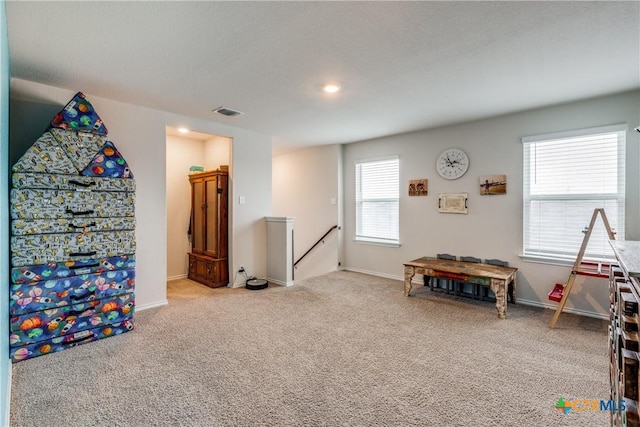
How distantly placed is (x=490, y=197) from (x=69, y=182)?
15.1 feet

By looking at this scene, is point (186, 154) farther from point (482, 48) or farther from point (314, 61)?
point (482, 48)

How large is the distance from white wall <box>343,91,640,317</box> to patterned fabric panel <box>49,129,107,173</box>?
386 centimetres

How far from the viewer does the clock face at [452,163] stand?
4.25 metres

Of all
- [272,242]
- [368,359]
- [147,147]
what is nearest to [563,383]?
[368,359]

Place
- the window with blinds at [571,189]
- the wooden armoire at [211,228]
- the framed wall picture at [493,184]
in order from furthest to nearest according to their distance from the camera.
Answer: the wooden armoire at [211,228] < the framed wall picture at [493,184] < the window with blinds at [571,189]

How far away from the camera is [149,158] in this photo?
358 cm

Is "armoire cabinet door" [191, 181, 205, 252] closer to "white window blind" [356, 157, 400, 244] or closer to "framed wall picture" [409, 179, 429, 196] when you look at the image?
"white window blind" [356, 157, 400, 244]

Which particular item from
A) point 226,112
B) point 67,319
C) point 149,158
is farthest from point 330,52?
point 67,319

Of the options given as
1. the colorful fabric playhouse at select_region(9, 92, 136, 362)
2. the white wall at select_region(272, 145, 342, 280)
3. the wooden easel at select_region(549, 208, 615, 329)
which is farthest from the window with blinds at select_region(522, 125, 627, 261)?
the colorful fabric playhouse at select_region(9, 92, 136, 362)

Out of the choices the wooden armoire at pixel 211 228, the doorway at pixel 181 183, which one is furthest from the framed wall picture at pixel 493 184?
the doorway at pixel 181 183

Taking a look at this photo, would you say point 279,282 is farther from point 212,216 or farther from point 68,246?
point 68,246

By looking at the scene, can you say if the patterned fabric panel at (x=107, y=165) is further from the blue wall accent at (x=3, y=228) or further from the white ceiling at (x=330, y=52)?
the blue wall accent at (x=3, y=228)

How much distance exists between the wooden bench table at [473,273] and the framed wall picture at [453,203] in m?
0.72

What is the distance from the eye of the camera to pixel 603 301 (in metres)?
3.28
